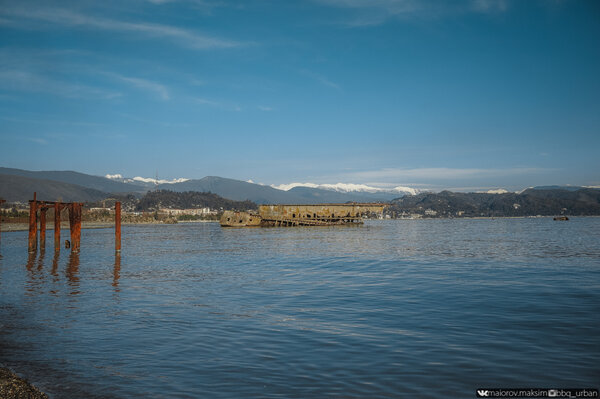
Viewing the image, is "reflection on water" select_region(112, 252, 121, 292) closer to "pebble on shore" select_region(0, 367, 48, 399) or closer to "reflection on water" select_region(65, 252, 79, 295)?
"reflection on water" select_region(65, 252, 79, 295)

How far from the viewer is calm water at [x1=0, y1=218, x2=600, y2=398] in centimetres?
820

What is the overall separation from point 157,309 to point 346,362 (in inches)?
329

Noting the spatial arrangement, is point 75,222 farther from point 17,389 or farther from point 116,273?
point 17,389

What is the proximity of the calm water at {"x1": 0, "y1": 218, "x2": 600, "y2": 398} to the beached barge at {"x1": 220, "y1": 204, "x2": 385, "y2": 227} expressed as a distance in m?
78.5

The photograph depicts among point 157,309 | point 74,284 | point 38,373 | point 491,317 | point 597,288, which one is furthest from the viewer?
point 74,284

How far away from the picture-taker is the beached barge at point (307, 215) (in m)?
103

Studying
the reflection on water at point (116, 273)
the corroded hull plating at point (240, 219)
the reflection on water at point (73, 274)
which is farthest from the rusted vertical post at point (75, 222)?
the corroded hull plating at point (240, 219)

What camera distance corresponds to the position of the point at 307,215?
103312 mm

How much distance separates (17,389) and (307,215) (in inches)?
3778

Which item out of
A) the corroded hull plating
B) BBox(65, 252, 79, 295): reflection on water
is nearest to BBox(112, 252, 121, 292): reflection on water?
BBox(65, 252, 79, 295): reflection on water

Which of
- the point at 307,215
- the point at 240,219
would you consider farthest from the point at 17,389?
the point at 240,219

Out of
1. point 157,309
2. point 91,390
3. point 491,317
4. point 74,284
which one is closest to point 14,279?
point 74,284

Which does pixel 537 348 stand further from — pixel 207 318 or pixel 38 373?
pixel 38 373

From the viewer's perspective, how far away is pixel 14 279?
23.0 meters
